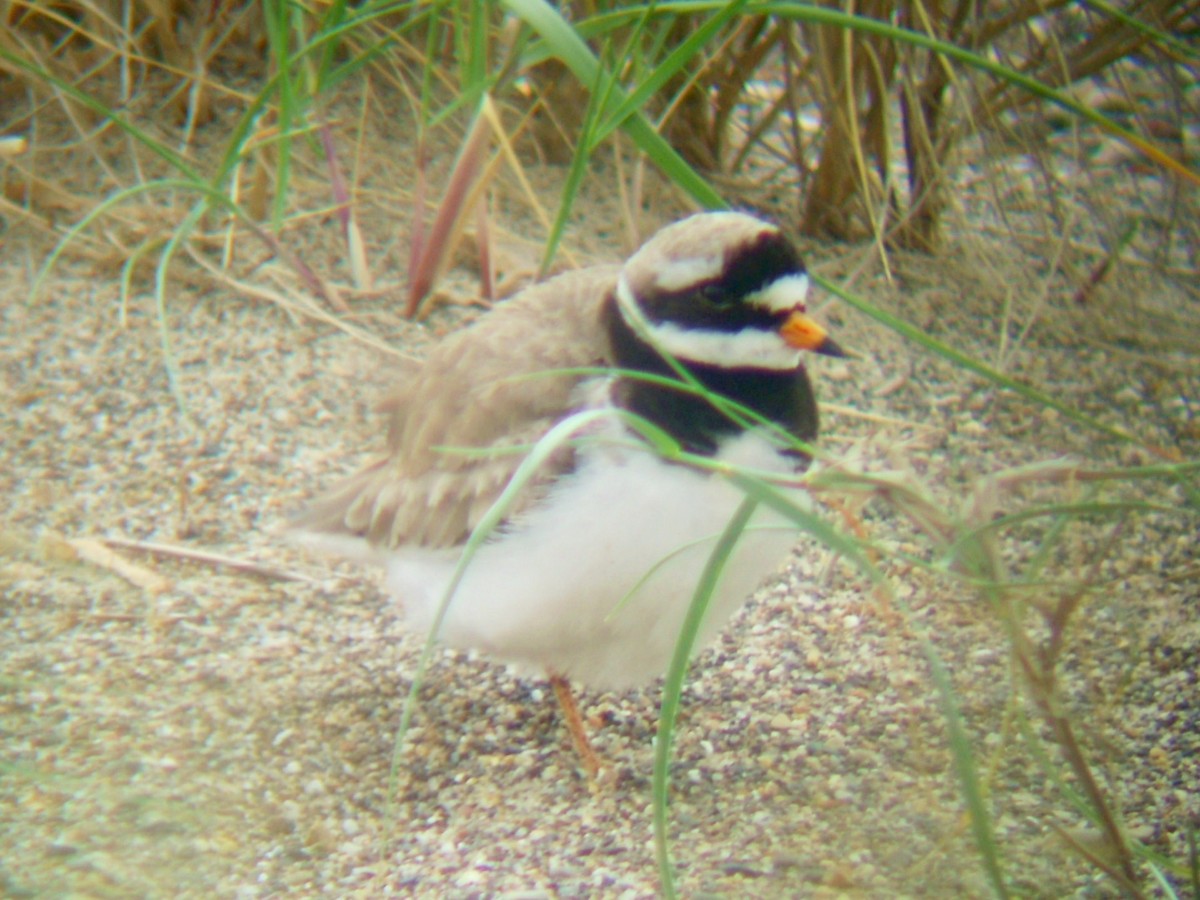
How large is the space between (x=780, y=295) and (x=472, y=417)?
0.63 metres

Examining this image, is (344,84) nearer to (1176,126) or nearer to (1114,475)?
(1176,126)

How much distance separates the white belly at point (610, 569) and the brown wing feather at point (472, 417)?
107 millimetres

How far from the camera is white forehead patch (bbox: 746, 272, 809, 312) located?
93.2 inches

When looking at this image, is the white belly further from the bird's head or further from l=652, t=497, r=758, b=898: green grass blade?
l=652, t=497, r=758, b=898: green grass blade

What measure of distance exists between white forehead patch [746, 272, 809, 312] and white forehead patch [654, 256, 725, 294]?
85 mm

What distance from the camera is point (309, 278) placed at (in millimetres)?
3773

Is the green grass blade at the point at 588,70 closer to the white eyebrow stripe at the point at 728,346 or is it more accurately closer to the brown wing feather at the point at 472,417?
the white eyebrow stripe at the point at 728,346

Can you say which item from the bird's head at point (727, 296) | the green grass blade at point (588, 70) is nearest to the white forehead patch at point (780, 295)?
the bird's head at point (727, 296)

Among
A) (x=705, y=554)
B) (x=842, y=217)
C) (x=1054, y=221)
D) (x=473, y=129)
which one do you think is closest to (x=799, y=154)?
(x=842, y=217)

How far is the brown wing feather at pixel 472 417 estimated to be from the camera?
97.1 inches

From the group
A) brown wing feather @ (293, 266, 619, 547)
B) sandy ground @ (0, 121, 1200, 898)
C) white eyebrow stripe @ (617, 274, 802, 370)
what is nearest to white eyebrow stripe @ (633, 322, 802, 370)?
white eyebrow stripe @ (617, 274, 802, 370)

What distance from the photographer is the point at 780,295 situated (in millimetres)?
2375

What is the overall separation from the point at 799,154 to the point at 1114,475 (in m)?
2.44

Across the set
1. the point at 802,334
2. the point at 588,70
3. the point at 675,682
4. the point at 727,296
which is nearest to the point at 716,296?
the point at 727,296
